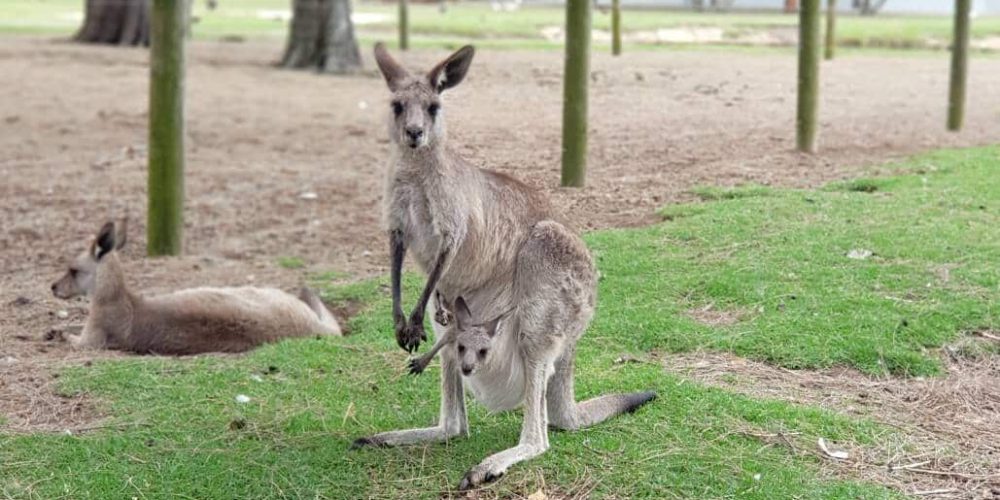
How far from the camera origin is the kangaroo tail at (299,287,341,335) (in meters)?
6.86

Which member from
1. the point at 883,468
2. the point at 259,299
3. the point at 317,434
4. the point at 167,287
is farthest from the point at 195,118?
the point at 883,468

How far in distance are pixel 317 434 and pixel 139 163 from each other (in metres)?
7.53

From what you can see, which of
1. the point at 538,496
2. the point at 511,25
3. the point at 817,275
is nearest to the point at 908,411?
the point at 817,275

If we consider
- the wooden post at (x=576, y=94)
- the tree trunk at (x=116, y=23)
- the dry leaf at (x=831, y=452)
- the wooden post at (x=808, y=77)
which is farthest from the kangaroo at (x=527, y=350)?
the tree trunk at (x=116, y=23)

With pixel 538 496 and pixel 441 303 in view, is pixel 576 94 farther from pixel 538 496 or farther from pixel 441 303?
pixel 538 496

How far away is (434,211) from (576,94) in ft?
13.8

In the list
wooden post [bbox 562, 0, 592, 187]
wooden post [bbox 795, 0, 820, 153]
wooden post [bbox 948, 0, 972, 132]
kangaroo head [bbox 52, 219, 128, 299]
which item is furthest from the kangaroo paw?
wooden post [bbox 948, 0, 972, 132]

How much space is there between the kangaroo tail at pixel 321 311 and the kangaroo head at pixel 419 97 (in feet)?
7.66

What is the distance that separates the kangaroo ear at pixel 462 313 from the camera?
15.3ft

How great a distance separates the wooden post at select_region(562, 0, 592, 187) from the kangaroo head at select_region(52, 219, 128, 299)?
2.91m

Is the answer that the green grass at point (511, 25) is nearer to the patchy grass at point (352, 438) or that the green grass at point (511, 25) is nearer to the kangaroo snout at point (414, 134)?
the patchy grass at point (352, 438)

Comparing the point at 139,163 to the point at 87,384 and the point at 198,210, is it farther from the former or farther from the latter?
the point at 87,384

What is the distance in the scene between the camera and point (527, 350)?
4.73 metres

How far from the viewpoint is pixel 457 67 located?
4.68 meters
